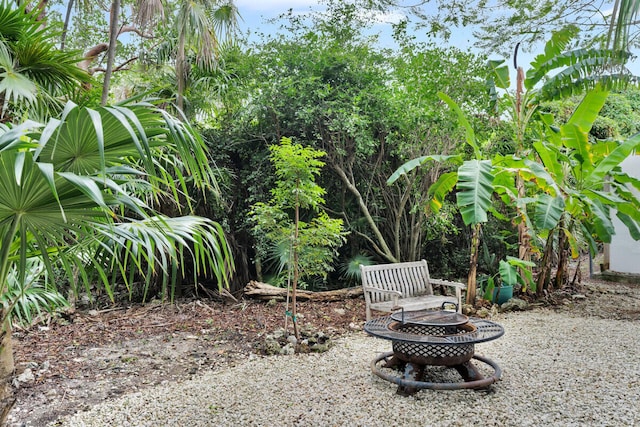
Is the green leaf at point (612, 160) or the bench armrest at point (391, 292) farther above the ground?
the green leaf at point (612, 160)

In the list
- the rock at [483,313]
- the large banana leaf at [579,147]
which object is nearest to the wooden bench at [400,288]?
the rock at [483,313]

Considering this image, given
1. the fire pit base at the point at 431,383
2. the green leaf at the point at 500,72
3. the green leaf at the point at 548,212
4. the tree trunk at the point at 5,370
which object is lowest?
the fire pit base at the point at 431,383

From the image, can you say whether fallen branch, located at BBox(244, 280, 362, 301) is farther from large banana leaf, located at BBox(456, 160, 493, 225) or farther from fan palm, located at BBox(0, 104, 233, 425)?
fan palm, located at BBox(0, 104, 233, 425)

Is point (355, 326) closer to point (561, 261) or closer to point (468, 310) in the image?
point (468, 310)

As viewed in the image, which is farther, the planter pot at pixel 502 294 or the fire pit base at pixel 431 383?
the planter pot at pixel 502 294

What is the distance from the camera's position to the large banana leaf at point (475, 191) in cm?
487

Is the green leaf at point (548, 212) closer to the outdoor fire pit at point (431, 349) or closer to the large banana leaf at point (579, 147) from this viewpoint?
the large banana leaf at point (579, 147)

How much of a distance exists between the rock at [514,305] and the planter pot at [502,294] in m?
0.17

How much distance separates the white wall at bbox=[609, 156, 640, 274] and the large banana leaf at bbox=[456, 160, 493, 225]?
4300 mm

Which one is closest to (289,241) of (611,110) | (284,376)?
(284,376)

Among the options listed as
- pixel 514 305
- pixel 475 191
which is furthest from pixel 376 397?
pixel 514 305

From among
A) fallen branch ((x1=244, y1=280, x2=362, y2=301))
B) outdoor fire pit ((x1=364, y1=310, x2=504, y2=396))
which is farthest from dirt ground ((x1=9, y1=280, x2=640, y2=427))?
outdoor fire pit ((x1=364, y1=310, x2=504, y2=396))

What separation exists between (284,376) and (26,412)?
1.97 m

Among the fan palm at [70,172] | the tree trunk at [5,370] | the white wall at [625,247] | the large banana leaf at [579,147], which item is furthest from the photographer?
the white wall at [625,247]
